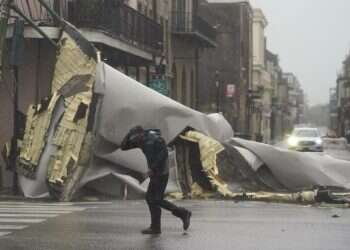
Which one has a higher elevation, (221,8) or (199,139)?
(221,8)

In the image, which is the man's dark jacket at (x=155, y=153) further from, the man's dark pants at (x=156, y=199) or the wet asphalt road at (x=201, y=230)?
the wet asphalt road at (x=201, y=230)

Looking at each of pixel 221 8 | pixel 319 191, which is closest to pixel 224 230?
pixel 319 191

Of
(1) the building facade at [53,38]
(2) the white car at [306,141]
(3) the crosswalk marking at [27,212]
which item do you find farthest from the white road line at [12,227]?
(2) the white car at [306,141]

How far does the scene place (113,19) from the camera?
2500cm

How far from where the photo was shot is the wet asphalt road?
33.9ft

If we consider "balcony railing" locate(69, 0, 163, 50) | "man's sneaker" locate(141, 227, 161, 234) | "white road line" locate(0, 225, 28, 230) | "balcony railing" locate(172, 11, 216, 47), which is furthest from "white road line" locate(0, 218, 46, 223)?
"balcony railing" locate(172, 11, 216, 47)

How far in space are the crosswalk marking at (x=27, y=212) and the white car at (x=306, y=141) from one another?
1173 inches

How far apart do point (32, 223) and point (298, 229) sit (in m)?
4.34

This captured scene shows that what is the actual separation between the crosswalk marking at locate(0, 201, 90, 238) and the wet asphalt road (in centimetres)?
18

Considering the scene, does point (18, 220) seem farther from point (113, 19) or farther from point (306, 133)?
point (306, 133)

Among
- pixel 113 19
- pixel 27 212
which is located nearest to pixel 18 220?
pixel 27 212

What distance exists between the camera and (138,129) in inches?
455

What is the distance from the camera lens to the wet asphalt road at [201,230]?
33.9 feet

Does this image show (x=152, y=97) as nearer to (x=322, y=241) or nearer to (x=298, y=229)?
(x=298, y=229)
